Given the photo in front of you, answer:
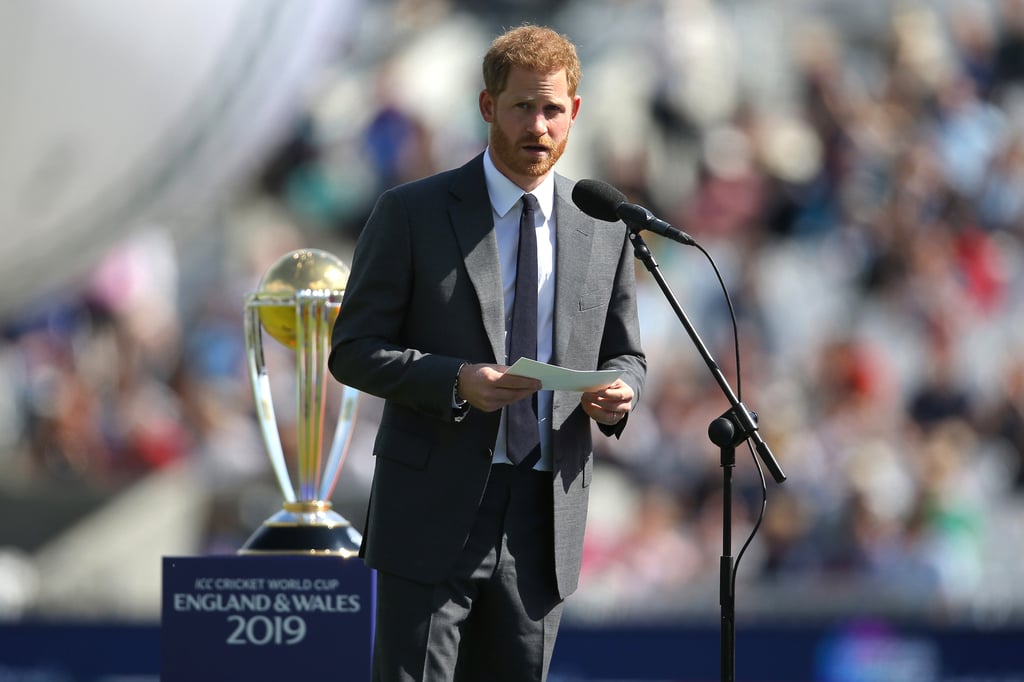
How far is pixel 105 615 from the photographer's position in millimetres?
6465

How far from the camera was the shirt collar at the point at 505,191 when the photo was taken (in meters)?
2.96

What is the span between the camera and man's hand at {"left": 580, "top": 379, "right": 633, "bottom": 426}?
283 cm

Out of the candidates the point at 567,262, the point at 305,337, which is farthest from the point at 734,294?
the point at 567,262

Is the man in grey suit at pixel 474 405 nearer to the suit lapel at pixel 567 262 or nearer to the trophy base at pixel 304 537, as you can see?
the suit lapel at pixel 567 262

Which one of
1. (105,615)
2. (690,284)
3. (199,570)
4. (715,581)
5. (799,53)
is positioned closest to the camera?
(199,570)

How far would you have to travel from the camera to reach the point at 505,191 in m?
2.96

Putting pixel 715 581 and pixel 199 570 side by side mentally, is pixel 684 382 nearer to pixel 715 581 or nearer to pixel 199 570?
pixel 715 581

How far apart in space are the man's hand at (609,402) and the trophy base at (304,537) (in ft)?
3.17

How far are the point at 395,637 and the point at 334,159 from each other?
8.80 metres

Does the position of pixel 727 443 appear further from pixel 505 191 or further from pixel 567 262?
pixel 505 191

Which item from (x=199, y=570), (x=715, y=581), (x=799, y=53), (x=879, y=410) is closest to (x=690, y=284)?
(x=879, y=410)

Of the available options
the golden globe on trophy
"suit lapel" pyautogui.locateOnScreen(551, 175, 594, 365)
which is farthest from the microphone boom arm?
the golden globe on trophy

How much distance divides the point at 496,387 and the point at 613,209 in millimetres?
414

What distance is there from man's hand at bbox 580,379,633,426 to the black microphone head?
297 mm
